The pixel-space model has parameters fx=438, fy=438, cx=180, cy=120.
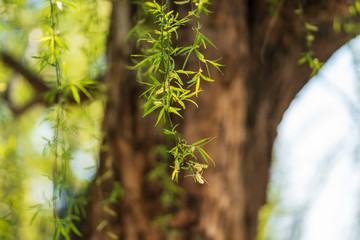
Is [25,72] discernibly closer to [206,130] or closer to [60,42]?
[206,130]

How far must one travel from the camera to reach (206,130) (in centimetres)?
120

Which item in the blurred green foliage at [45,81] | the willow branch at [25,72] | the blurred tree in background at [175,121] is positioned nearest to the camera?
the blurred green foliage at [45,81]

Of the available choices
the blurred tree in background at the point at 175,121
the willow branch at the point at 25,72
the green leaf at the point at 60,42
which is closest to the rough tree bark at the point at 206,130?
the blurred tree in background at the point at 175,121

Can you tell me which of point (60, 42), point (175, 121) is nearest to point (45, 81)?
point (175, 121)

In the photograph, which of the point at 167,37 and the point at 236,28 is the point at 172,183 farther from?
the point at 167,37

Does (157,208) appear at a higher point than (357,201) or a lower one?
higher

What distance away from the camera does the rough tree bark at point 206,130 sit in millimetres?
1184

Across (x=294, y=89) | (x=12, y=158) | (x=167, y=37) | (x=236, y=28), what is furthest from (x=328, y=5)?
(x=12, y=158)

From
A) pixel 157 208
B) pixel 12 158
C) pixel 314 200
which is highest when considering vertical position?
pixel 12 158

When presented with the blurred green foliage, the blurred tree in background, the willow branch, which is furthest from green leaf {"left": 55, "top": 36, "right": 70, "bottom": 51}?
the willow branch

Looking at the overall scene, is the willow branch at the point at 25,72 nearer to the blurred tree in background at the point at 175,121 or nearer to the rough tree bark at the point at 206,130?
the blurred tree in background at the point at 175,121

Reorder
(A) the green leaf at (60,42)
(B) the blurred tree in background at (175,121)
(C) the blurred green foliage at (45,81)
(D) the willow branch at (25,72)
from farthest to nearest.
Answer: (D) the willow branch at (25,72)
(B) the blurred tree in background at (175,121)
(C) the blurred green foliage at (45,81)
(A) the green leaf at (60,42)

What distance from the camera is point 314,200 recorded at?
7.63 ft

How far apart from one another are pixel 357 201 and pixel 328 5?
3.15ft
